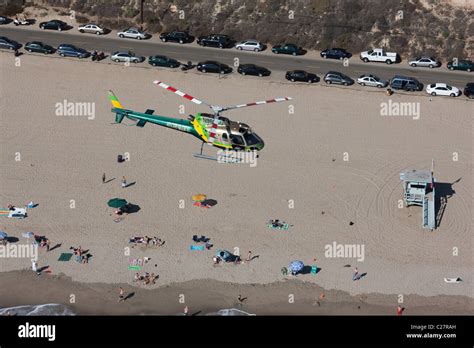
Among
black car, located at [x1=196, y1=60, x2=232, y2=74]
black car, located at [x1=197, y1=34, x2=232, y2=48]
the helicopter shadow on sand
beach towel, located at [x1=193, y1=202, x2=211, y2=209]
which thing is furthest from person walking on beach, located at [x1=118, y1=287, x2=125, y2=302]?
black car, located at [x1=197, y1=34, x2=232, y2=48]

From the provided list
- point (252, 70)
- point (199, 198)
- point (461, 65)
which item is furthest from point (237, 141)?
point (461, 65)

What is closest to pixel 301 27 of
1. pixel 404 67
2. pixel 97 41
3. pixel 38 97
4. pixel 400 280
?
pixel 404 67

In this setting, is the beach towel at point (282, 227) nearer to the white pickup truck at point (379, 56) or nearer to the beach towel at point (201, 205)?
the beach towel at point (201, 205)

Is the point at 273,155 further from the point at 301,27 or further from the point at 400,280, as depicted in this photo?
the point at 301,27

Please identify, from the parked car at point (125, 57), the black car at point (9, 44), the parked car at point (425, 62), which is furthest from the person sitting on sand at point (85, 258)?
the parked car at point (425, 62)

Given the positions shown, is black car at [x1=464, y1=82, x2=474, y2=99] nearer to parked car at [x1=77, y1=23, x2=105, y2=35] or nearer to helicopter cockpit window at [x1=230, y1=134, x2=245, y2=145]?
helicopter cockpit window at [x1=230, y1=134, x2=245, y2=145]

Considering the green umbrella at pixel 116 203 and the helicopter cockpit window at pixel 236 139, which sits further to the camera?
the green umbrella at pixel 116 203

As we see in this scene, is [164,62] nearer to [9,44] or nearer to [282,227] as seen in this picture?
[9,44]
